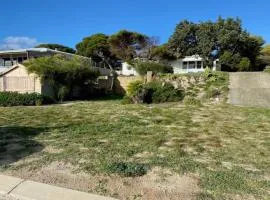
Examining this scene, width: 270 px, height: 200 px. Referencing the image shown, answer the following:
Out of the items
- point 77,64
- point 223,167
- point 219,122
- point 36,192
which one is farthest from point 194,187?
point 77,64

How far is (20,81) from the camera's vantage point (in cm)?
1883

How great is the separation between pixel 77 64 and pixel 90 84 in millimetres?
2585

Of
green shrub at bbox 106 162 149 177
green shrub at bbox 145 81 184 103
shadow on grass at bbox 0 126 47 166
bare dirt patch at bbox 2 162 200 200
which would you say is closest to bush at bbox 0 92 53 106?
green shrub at bbox 145 81 184 103

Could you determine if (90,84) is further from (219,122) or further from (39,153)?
(39,153)

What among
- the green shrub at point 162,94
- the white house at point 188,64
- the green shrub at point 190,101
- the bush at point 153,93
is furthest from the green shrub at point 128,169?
the white house at point 188,64

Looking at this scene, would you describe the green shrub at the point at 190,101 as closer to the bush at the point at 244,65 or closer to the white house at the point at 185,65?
the bush at the point at 244,65

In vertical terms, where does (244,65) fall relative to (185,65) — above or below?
below

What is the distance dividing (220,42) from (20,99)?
21438mm

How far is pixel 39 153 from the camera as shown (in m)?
Answer: 6.11

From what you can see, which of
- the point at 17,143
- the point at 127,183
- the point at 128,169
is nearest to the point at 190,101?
the point at 17,143

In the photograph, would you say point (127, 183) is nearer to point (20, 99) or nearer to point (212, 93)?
point (212, 93)

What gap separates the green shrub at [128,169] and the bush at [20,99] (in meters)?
12.5

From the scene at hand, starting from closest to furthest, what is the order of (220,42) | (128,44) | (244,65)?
(244,65)
(220,42)
(128,44)

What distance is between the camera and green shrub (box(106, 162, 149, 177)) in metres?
4.86
